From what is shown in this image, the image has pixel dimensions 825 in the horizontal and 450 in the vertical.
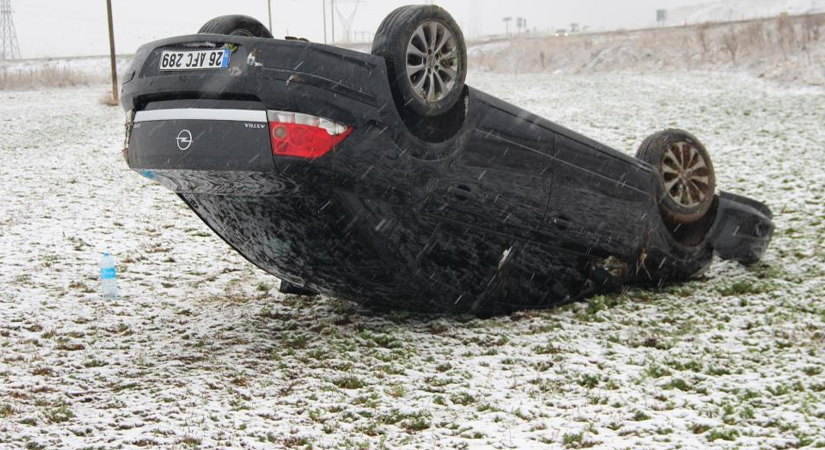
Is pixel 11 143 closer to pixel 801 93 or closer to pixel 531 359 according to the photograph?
pixel 531 359

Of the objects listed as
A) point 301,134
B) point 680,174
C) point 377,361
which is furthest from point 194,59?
point 680,174

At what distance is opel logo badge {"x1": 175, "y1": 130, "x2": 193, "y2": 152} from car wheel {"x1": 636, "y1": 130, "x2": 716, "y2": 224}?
3.57 metres

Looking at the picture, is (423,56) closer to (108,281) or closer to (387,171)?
(387,171)

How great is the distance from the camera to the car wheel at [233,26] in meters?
5.12

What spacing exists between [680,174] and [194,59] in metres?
3.97

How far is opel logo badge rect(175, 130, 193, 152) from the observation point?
438 cm

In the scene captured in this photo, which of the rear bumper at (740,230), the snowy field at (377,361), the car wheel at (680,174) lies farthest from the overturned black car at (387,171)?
the rear bumper at (740,230)

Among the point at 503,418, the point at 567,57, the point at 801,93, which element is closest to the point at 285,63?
the point at 503,418

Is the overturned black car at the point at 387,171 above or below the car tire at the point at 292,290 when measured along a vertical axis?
above

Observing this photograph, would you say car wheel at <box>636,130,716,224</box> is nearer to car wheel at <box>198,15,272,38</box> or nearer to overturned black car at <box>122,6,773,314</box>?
overturned black car at <box>122,6,773,314</box>

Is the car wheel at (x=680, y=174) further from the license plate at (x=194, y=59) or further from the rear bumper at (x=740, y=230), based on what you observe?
the license plate at (x=194, y=59)

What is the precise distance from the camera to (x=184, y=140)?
4387mm

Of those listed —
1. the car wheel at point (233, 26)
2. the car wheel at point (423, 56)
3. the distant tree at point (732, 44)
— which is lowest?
the car wheel at point (423, 56)

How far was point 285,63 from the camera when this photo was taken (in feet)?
14.3
